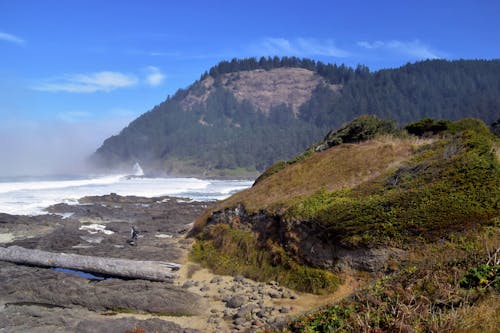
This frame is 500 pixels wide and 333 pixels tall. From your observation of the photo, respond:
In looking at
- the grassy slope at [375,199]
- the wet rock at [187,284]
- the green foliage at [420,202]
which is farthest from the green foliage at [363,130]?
the wet rock at [187,284]

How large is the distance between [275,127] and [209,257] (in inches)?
6022

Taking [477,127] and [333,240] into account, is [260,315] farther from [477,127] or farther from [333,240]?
[477,127]

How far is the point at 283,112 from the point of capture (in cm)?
17950

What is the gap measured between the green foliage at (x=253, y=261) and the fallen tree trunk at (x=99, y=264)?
6.50 ft

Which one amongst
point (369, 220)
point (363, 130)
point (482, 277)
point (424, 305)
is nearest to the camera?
point (424, 305)

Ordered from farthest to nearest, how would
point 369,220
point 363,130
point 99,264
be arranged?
point 363,130 → point 99,264 → point 369,220

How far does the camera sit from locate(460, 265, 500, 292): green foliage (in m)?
5.11

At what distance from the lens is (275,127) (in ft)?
551

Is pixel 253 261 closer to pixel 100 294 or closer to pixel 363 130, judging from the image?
pixel 100 294

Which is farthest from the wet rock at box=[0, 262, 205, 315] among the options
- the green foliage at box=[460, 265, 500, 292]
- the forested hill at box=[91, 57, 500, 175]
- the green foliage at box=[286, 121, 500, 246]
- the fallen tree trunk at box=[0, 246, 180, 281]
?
the forested hill at box=[91, 57, 500, 175]

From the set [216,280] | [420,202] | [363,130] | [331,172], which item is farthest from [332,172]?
[363,130]

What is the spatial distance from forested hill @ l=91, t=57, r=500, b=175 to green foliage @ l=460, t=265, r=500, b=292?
377ft

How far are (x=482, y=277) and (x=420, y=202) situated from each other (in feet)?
24.2

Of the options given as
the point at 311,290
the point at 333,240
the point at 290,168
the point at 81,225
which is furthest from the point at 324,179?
the point at 81,225
